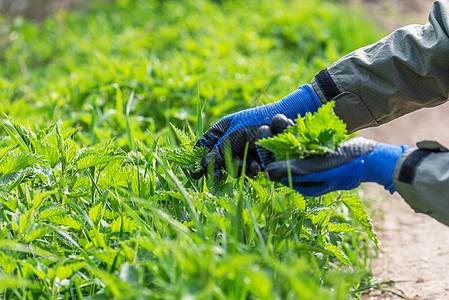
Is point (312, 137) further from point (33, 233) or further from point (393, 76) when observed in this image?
point (33, 233)

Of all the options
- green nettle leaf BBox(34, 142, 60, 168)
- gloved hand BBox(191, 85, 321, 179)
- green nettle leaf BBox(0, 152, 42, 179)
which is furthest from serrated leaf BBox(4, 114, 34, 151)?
gloved hand BBox(191, 85, 321, 179)

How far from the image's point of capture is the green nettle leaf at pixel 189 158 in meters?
1.88

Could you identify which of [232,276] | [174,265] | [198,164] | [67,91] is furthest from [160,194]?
[67,91]

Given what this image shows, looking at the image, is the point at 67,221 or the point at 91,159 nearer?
the point at 67,221

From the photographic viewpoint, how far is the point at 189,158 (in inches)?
74.6

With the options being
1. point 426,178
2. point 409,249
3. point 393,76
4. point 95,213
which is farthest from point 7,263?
point 409,249

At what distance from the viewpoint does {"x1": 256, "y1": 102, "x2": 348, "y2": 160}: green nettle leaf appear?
1517 millimetres

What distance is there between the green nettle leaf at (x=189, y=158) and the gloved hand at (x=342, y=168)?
1.24ft

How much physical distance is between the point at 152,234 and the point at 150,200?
308 mm

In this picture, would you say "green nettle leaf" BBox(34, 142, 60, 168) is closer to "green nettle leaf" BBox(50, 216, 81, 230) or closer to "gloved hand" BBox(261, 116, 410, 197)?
"green nettle leaf" BBox(50, 216, 81, 230)

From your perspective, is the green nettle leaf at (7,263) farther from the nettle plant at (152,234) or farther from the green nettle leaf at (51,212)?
the green nettle leaf at (51,212)

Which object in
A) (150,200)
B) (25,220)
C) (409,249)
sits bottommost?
(409,249)

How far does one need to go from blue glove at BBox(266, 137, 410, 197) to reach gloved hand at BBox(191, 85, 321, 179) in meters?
0.28

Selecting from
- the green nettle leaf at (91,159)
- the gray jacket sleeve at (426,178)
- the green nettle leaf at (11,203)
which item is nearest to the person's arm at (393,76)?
the gray jacket sleeve at (426,178)
